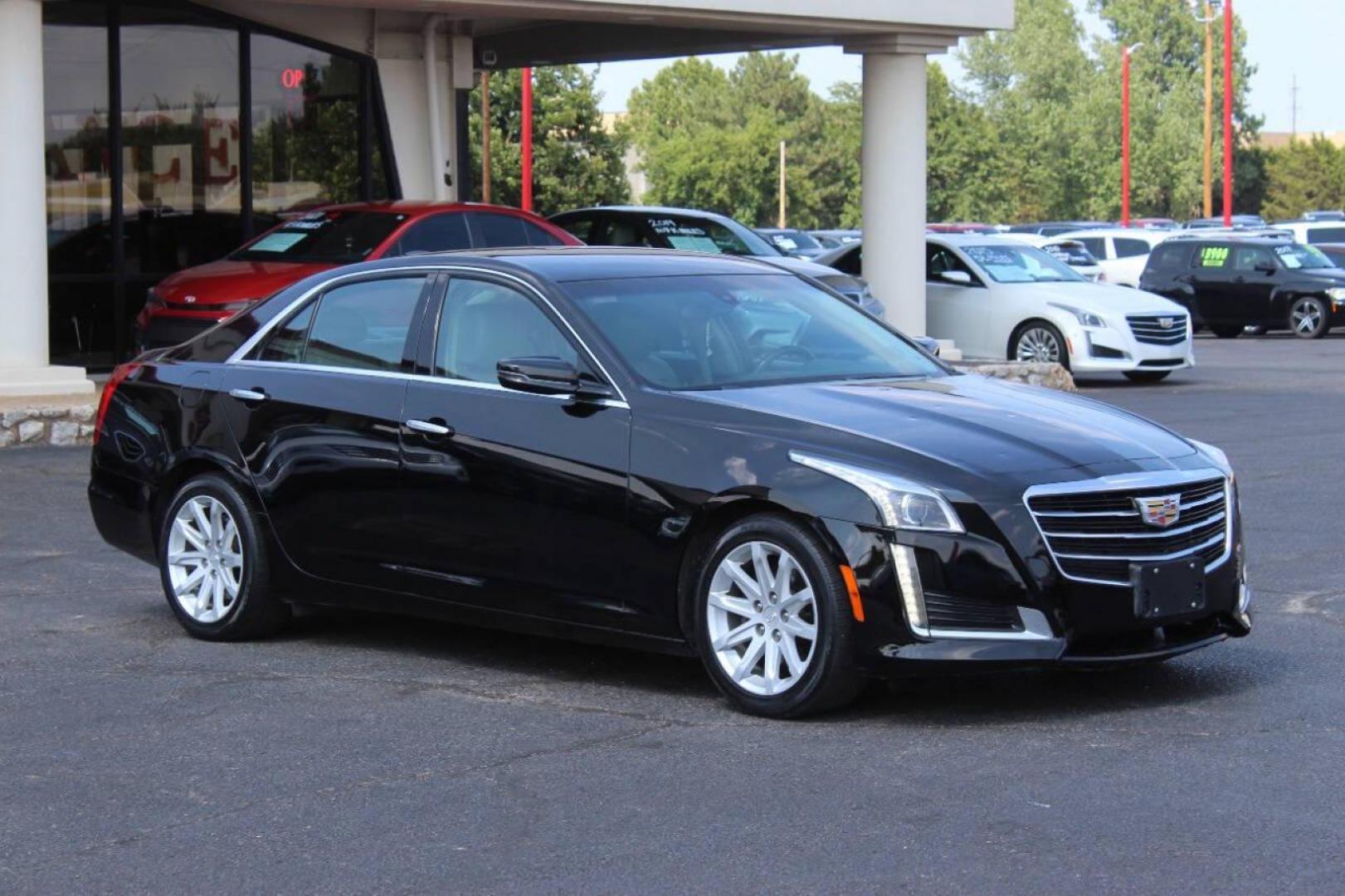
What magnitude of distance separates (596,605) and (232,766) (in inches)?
55.8

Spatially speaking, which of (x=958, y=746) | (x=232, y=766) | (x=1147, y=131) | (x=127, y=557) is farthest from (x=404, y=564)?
(x=1147, y=131)

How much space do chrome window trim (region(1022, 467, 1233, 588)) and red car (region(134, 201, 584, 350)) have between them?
9059 millimetres

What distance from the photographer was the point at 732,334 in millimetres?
7250

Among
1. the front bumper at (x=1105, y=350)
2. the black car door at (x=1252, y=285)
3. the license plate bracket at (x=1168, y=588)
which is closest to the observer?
the license plate bracket at (x=1168, y=588)

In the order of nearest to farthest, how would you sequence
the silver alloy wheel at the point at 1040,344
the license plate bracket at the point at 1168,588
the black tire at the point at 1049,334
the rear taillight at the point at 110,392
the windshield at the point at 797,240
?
the license plate bracket at the point at 1168,588 → the rear taillight at the point at 110,392 → the black tire at the point at 1049,334 → the silver alloy wheel at the point at 1040,344 → the windshield at the point at 797,240

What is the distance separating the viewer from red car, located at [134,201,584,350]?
50.0 ft

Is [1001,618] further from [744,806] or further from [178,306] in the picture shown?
[178,306]

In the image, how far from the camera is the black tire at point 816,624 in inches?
243

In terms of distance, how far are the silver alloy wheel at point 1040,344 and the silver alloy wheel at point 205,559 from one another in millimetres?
13852

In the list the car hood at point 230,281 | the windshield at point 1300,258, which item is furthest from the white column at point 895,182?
the windshield at point 1300,258

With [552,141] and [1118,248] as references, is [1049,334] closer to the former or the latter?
[1118,248]

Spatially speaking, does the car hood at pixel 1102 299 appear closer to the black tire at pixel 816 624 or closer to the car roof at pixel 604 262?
the car roof at pixel 604 262

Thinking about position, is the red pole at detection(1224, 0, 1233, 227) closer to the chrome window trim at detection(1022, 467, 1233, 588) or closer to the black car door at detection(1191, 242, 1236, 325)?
the black car door at detection(1191, 242, 1236, 325)

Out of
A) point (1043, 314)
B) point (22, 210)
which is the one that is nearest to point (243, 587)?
point (22, 210)
